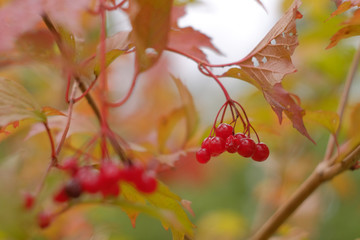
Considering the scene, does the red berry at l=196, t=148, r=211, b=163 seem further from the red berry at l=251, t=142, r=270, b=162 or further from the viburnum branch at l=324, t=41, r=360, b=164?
the viburnum branch at l=324, t=41, r=360, b=164

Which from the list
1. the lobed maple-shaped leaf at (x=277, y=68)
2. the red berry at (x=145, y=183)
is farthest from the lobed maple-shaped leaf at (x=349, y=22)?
the red berry at (x=145, y=183)

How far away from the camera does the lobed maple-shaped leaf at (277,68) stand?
18.8 inches

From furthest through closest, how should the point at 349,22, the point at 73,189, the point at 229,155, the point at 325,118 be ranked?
the point at 229,155 → the point at 325,118 → the point at 349,22 → the point at 73,189

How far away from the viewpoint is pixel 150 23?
403 mm

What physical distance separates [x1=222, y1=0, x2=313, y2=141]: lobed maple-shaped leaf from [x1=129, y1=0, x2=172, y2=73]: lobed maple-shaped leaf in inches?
4.5

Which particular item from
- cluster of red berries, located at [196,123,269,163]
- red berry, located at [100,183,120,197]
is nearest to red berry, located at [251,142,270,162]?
cluster of red berries, located at [196,123,269,163]

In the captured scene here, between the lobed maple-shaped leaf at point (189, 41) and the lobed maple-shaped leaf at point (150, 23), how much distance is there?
164 millimetres

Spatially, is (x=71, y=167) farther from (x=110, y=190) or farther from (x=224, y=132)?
(x=224, y=132)

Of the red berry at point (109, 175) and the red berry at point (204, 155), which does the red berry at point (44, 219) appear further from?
the red berry at point (204, 155)

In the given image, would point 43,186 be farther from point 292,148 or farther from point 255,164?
point 255,164

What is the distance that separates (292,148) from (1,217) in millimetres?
1147

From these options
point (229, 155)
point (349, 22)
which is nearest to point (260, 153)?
point (349, 22)

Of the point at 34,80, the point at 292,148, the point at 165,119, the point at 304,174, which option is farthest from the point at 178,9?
the point at 304,174

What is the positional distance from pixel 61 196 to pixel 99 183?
0.11ft
